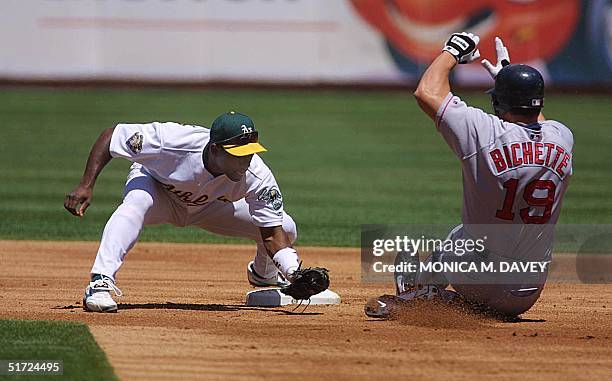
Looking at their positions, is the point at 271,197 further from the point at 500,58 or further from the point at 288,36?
the point at 288,36

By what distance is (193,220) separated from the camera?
25.3 feet

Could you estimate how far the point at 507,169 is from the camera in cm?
655

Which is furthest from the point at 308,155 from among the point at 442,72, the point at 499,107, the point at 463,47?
the point at 442,72

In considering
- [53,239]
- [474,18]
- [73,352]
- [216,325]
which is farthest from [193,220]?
[474,18]

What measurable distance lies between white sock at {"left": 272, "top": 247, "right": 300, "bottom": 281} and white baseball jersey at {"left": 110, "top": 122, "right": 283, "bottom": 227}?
0.65 feet

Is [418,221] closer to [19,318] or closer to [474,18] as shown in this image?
[19,318]

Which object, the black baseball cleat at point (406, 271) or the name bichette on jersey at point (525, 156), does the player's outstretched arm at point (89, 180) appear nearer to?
the black baseball cleat at point (406, 271)

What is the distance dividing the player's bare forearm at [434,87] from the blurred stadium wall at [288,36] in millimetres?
21800

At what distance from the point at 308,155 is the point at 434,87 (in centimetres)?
1209

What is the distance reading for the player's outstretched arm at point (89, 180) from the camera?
275 inches

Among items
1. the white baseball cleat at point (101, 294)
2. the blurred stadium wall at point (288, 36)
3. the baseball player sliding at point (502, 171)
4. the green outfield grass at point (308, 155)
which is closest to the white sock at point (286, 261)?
the baseball player sliding at point (502, 171)

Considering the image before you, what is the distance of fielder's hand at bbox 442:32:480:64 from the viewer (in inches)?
260

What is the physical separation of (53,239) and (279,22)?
59.8ft

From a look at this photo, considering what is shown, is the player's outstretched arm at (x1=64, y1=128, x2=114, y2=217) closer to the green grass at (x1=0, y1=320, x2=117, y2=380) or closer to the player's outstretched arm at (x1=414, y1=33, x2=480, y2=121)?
the green grass at (x1=0, y1=320, x2=117, y2=380)
